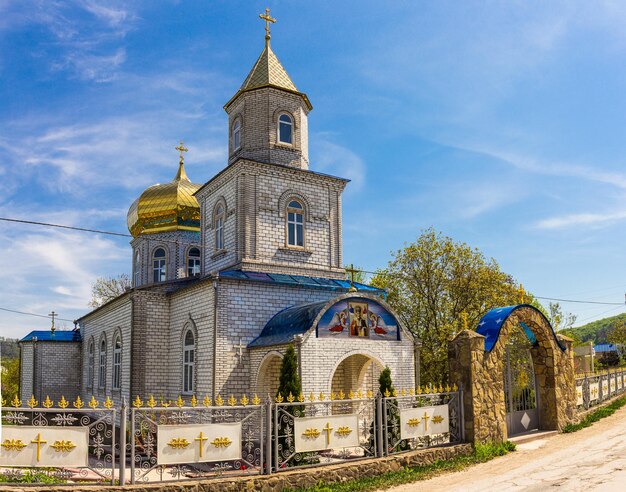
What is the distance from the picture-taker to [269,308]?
591 inches

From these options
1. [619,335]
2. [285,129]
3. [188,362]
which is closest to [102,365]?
[188,362]

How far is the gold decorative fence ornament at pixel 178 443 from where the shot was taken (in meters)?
7.97

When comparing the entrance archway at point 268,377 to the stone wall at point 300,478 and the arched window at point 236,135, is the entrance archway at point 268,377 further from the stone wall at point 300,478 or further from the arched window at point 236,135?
the arched window at point 236,135

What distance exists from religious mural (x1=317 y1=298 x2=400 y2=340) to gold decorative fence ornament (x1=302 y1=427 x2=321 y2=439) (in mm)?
3852

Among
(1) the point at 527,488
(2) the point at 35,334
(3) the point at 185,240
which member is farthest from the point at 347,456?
(2) the point at 35,334

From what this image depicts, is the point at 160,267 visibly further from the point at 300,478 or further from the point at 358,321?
the point at 300,478

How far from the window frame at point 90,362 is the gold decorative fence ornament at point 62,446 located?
15.4 metres

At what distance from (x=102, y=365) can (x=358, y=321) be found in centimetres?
1197

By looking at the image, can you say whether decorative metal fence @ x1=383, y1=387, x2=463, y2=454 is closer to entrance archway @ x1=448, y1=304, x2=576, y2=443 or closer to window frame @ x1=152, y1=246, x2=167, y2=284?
entrance archway @ x1=448, y1=304, x2=576, y2=443

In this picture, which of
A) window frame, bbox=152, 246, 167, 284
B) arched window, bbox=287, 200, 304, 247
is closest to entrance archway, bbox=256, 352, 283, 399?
arched window, bbox=287, 200, 304, 247

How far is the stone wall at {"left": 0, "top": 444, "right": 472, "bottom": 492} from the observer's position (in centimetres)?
749

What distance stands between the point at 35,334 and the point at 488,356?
20.8m

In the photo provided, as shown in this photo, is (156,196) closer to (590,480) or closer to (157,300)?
(157,300)

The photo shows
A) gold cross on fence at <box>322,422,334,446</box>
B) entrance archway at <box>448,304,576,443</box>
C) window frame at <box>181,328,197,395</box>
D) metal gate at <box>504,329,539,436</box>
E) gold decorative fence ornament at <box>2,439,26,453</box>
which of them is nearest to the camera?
gold decorative fence ornament at <box>2,439,26,453</box>
